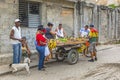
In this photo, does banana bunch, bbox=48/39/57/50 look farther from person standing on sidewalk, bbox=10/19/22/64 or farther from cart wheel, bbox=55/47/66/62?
person standing on sidewalk, bbox=10/19/22/64

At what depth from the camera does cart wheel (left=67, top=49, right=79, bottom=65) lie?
1354cm

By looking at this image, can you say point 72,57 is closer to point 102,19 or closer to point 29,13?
point 29,13

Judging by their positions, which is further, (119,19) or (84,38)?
(119,19)

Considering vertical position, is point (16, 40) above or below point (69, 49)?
above

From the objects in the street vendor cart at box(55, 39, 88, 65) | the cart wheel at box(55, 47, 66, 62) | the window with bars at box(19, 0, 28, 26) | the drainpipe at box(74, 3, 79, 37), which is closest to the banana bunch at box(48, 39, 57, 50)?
the street vendor cart at box(55, 39, 88, 65)

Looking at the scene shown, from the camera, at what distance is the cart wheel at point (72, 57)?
1354 centimetres

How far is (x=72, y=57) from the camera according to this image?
1372 cm

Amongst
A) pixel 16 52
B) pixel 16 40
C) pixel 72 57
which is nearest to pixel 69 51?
pixel 72 57

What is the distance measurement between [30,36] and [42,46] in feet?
11.8

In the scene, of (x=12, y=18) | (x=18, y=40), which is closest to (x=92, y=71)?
(x=18, y=40)

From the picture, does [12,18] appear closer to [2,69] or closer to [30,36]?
[30,36]

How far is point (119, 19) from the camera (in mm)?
27781

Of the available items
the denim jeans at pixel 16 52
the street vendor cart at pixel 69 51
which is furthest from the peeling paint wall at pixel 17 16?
the street vendor cart at pixel 69 51

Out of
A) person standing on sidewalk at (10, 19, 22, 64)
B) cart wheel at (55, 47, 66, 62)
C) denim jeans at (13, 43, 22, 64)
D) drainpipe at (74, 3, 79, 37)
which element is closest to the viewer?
person standing on sidewalk at (10, 19, 22, 64)
